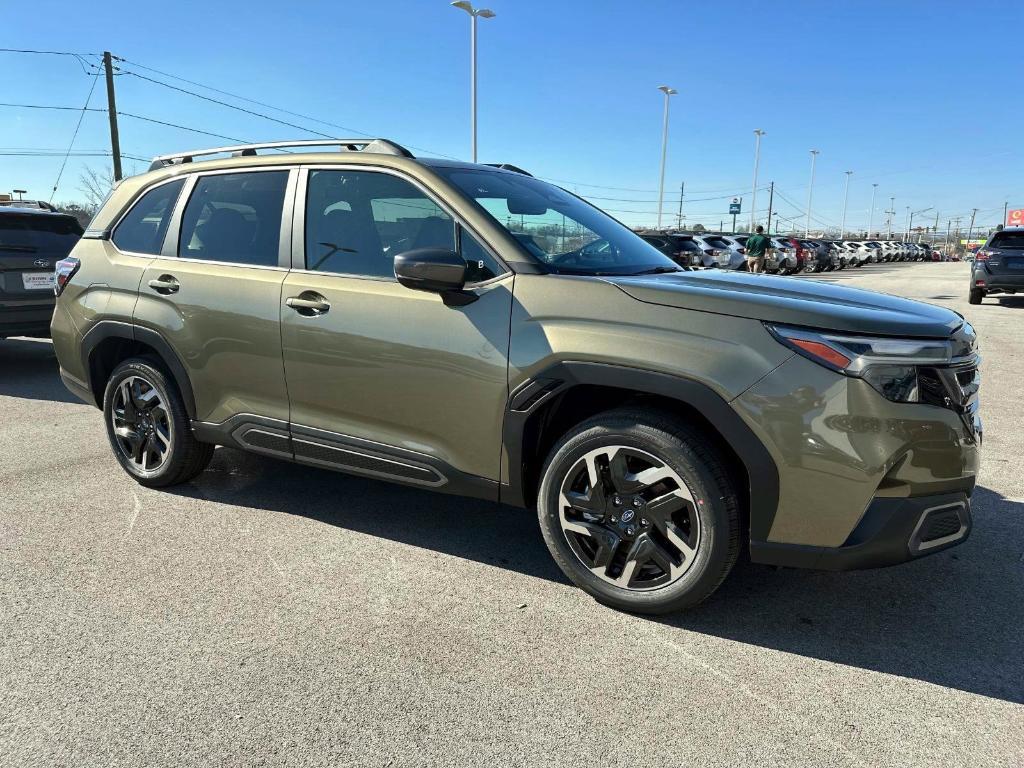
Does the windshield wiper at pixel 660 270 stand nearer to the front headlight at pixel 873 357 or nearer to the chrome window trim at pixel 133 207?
the front headlight at pixel 873 357

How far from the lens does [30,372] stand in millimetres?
8086

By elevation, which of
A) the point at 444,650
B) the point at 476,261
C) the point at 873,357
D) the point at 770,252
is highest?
the point at 476,261

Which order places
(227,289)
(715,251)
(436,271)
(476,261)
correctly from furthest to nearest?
(715,251) → (227,289) → (476,261) → (436,271)

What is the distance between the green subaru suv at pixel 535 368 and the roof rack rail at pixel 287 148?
2cm

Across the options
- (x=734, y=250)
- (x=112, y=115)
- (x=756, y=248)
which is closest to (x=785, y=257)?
(x=734, y=250)

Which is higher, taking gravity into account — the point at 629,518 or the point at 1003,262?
the point at 1003,262

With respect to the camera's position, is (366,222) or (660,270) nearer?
(366,222)

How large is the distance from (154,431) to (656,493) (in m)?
2.96

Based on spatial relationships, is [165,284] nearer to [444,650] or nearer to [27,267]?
[444,650]

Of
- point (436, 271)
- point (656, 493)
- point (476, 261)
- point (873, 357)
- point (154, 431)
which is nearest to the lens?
point (873, 357)

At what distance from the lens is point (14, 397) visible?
6840mm

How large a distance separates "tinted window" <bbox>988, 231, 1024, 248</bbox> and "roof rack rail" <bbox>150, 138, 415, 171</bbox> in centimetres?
1545

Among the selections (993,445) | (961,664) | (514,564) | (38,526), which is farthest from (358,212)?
(993,445)

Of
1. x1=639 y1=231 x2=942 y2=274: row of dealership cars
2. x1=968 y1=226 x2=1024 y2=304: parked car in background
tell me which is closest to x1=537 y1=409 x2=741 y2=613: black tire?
x1=639 y1=231 x2=942 y2=274: row of dealership cars
